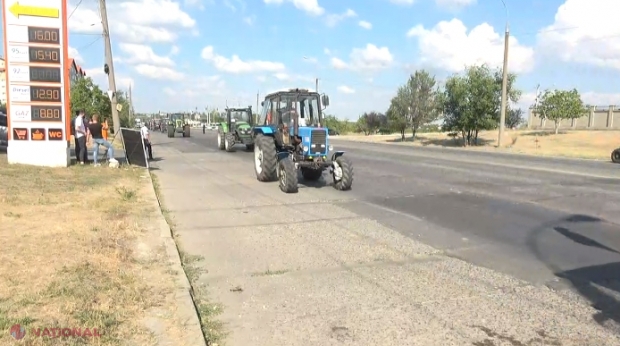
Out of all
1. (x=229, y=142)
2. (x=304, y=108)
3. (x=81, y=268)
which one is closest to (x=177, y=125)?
(x=229, y=142)

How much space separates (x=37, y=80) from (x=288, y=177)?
9385 mm

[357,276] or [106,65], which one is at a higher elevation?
[106,65]

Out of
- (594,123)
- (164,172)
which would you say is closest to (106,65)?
(164,172)

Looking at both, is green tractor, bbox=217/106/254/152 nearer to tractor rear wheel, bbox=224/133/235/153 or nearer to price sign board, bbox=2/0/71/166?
tractor rear wheel, bbox=224/133/235/153

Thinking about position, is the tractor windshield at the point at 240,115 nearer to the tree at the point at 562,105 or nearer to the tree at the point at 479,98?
the tree at the point at 479,98

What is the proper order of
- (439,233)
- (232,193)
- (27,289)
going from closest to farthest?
(27,289) < (439,233) < (232,193)

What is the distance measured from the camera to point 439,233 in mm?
8039

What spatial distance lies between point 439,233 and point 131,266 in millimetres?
4692

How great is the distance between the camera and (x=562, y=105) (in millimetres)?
47719

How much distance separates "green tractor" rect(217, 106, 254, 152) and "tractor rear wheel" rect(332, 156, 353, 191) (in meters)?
14.2

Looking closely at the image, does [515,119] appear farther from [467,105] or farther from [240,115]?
[240,115]

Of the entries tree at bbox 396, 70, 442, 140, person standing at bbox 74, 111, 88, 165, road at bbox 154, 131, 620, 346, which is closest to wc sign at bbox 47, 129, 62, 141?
person standing at bbox 74, 111, 88, 165

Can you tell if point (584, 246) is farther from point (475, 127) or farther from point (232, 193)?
point (475, 127)

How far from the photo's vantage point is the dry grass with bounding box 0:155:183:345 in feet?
13.4
